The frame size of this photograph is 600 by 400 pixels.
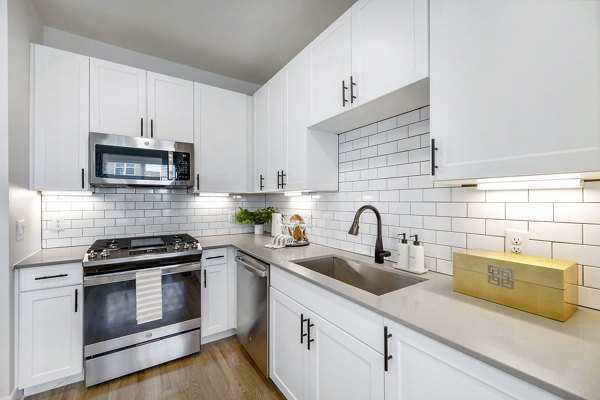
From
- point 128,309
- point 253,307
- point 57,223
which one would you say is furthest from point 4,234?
point 253,307

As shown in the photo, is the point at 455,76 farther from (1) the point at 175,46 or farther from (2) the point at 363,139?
(1) the point at 175,46

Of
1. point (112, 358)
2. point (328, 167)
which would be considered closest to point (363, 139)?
point (328, 167)

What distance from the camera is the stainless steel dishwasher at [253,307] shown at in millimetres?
1901

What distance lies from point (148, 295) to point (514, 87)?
2419 millimetres

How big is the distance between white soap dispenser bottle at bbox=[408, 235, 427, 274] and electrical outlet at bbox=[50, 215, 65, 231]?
2715mm

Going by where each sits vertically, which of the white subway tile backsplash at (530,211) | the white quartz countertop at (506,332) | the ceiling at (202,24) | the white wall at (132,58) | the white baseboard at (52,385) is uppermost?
the ceiling at (202,24)

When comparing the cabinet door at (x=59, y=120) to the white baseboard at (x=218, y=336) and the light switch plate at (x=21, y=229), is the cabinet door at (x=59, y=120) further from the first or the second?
the white baseboard at (x=218, y=336)

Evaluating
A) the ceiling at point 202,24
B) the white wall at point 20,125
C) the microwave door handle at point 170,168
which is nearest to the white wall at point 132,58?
the ceiling at point 202,24

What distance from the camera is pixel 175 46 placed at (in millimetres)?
2520

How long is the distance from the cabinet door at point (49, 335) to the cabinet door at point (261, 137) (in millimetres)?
1647

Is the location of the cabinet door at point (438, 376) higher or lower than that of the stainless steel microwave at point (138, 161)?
lower

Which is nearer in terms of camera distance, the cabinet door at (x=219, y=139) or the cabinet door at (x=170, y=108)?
the cabinet door at (x=170, y=108)

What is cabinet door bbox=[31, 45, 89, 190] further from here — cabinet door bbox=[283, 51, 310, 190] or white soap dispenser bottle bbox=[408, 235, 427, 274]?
white soap dispenser bottle bbox=[408, 235, 427, 274]

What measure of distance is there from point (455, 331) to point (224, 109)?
104 inches
